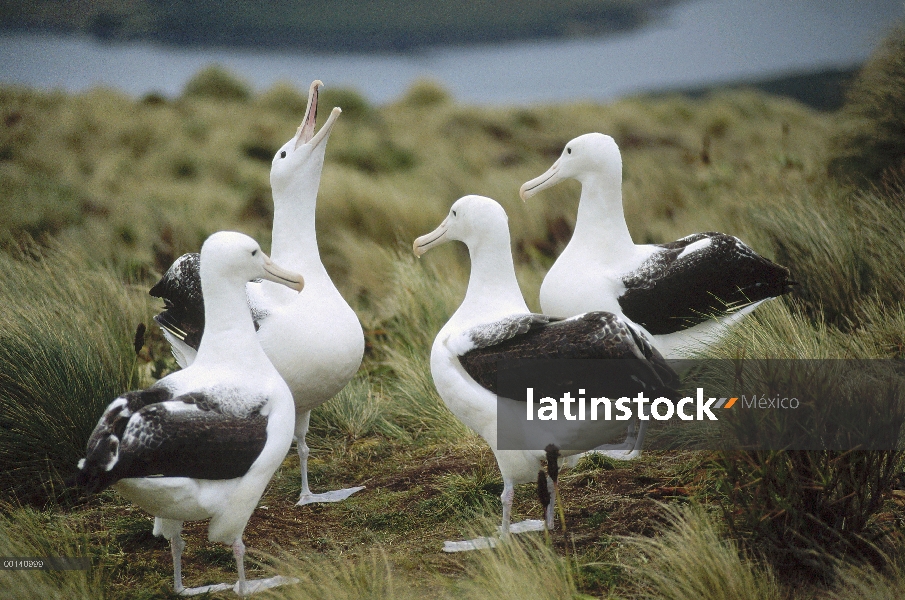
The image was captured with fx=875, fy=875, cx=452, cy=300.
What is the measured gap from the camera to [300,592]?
3289 millimetres

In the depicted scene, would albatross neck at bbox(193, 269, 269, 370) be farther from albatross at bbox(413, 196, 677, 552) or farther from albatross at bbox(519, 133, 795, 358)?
albatross at bbox(519, 133, 795, 358)

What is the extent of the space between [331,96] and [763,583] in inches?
889

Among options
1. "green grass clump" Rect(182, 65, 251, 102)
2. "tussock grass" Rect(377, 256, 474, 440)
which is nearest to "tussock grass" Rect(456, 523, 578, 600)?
"tussock grass" Rect(377, 256, 474, 440)

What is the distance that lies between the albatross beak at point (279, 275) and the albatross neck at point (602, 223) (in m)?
1.97

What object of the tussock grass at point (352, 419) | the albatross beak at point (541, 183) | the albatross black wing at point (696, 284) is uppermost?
the albatross beak at point (541, 183)

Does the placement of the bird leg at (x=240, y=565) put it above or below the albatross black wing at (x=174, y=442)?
below

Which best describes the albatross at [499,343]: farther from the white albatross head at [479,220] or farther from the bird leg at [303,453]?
the bird leg at [303,453]

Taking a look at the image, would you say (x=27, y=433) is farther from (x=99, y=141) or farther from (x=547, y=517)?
(x=99, y=141)

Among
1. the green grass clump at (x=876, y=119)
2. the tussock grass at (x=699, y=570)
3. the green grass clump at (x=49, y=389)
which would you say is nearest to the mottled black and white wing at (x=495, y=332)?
the tussock grass at (x=699, y=570)

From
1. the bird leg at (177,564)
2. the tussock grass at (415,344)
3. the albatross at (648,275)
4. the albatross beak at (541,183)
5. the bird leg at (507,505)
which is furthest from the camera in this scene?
the tussock grass at (415,344)

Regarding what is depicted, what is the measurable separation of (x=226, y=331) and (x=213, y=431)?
1.80 feet

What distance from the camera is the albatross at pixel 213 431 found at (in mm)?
3311

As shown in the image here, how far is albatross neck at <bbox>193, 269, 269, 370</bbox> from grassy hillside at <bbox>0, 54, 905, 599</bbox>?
2.98 ft

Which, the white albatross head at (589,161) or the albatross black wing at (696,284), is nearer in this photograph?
the albatross black wing at (696,284)
